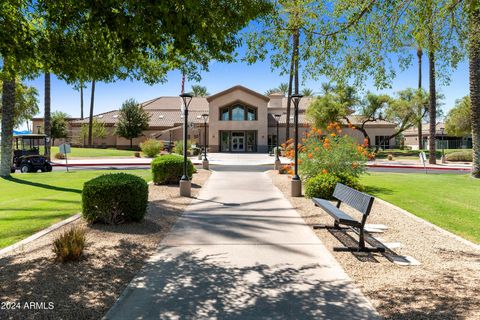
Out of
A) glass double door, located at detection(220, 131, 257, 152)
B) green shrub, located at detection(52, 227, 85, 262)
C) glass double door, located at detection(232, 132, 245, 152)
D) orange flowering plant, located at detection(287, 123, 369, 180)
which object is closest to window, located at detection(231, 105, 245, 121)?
glass double door, located at detection(220, 131, 257, 152)

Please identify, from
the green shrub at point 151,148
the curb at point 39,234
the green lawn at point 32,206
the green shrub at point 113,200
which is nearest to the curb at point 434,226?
the green shrub at point 113,200

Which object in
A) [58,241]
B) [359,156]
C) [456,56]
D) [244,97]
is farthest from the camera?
[244,97]

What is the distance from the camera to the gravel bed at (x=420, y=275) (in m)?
4.35

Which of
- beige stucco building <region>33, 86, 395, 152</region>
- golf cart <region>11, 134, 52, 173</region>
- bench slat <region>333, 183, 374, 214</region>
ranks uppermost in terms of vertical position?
beige stucco building <region>33, 86, 395, 152</region>

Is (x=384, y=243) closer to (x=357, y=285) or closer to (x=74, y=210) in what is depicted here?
(x=357, y=285)

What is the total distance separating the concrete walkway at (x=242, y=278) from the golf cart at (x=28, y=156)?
19654mm

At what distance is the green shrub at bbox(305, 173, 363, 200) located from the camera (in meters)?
11.9

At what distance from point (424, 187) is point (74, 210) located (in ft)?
45.2

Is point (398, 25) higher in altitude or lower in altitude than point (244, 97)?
lower

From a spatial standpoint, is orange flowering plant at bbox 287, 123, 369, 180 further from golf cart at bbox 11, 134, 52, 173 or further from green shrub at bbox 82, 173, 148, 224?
golf cart at bbox 11, 134, 52, 173

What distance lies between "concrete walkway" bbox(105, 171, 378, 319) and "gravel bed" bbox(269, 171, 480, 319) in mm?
271

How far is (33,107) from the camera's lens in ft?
174

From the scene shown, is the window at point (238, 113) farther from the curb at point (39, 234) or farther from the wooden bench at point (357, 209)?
the wooden bench at point (357, 209)

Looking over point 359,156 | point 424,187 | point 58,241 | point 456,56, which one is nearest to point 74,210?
point 58,241
